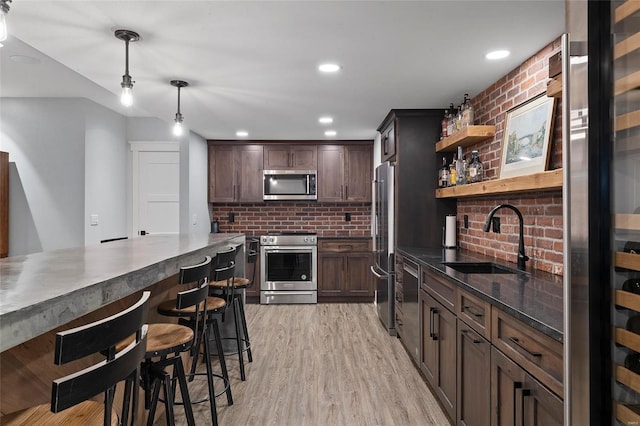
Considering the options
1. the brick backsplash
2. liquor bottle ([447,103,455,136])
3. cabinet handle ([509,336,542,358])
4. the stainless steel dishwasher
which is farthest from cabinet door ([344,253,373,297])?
cabinet handle ([509,336,542,358])

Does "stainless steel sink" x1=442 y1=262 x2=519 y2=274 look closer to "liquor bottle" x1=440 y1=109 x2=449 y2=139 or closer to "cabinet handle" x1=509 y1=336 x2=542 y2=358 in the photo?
"cabinet handle" x1=509 y1=336 x2=542 y2=358

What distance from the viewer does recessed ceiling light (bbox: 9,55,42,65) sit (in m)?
3.19

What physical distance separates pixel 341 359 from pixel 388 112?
2450 mm

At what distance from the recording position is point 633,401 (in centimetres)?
67

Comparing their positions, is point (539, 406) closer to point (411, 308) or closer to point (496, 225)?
point (496, 225)

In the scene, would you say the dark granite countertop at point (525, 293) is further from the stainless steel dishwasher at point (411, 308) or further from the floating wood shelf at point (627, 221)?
the floating wood shelf at point (627, 221)

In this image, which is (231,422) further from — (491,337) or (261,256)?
(261,256)

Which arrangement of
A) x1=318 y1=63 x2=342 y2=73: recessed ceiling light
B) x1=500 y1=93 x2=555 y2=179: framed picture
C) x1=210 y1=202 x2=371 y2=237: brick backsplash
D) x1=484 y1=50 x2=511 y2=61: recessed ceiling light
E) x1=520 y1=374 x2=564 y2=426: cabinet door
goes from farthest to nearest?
1. x1=210 y1=202 x2=371 y2=237: brick backsplash
2. x1=318 y1=63 x2=342 y2=73: recessed ceiling light
3. x1=484 y1=50 x2=511 y2=61: recessed ceiling light
4. x1=500 y1=93 x2=555 y2=179: framed picture
5. x1=520 y1=374 x2=564 y2=426: cabinet door

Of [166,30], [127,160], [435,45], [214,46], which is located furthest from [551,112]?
[127,160]

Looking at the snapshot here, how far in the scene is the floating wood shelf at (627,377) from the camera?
66 centimetres

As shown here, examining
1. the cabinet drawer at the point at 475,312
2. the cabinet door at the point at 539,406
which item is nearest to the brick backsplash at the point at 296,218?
the cabinet drawer at the point at 475,312

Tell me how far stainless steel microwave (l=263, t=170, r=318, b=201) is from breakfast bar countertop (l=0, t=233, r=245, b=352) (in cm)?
354

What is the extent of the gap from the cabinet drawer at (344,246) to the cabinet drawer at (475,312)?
11.0 ft

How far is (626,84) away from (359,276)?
16.2 ft
